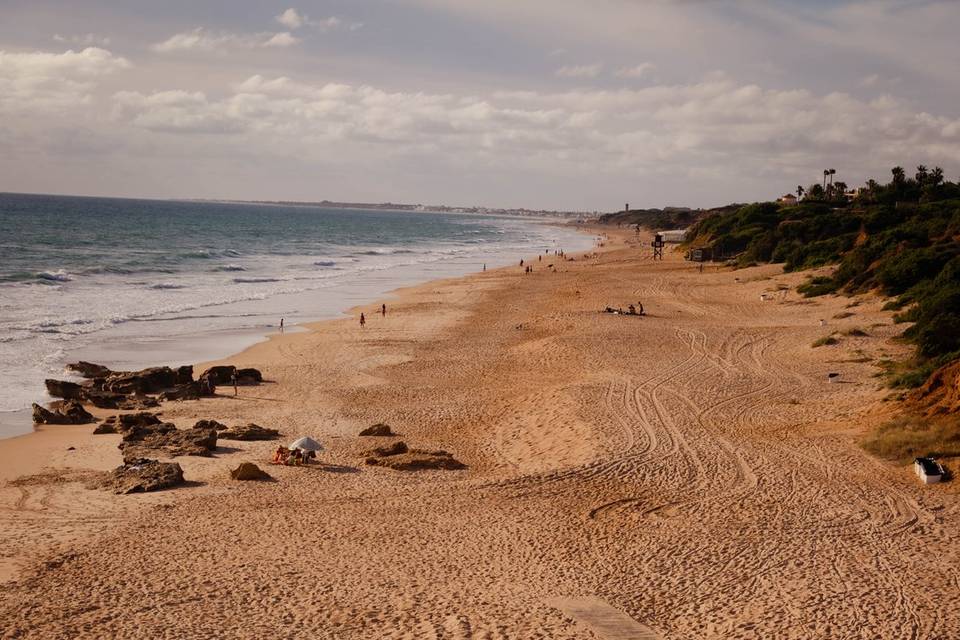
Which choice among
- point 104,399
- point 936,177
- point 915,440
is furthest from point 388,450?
point 936,177

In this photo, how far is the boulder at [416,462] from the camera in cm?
1730

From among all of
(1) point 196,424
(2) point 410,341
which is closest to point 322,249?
(2) point 410,341

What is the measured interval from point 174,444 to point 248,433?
1.71 meters

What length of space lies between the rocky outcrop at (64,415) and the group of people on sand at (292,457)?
6243 mm

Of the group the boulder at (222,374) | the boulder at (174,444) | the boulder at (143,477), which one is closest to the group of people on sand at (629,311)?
the boulder at (222,374)

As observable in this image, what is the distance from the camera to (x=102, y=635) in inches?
400

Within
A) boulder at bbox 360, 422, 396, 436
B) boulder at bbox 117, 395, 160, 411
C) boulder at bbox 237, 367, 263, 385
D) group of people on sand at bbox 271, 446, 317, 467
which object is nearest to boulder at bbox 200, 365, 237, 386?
boulder at bbox 237, 367, 263, 385

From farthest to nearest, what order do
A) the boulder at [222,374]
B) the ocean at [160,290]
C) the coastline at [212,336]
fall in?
the ocean at [160,290], the coastline at [212,336], the boulder at [222,374]

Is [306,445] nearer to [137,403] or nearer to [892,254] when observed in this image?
[137,403]

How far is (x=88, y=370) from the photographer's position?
1011 inches

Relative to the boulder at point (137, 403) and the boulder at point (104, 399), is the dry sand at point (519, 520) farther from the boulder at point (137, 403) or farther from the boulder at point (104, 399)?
the boulder at point (104, 399)

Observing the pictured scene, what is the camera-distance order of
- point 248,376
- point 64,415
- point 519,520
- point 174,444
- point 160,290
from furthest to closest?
point 160,290
point 248,376
point 64,415
point 174,444
point 519,520

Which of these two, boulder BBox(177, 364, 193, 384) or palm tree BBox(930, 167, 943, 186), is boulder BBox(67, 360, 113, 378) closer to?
boulder BBox(177, 364, 193, 384)

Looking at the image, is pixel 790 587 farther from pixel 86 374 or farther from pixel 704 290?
pixel 704 290
